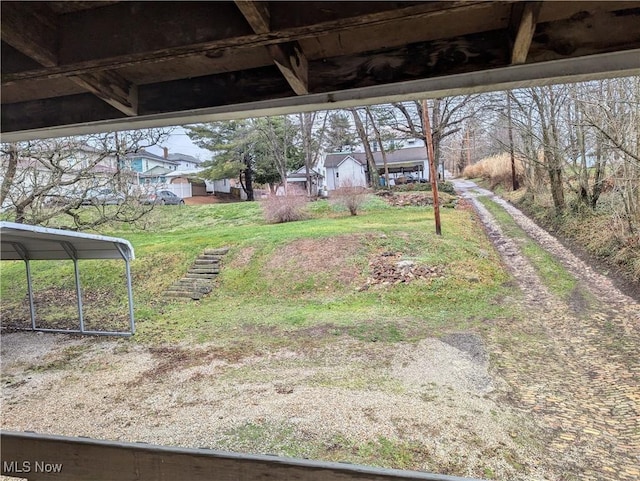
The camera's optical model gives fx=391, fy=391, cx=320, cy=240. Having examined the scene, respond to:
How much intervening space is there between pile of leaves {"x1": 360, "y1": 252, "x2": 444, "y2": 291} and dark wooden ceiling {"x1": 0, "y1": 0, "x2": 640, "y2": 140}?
8.29 metres

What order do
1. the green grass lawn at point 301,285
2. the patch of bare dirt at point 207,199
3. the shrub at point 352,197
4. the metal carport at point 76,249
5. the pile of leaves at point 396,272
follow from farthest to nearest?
the patch of bare dirt at point 207,199 < the shrub at point 352,197 < the pile of leaves at point 396,272 < the green grass lawn at point 301,285 < the metal carport at point 76,249

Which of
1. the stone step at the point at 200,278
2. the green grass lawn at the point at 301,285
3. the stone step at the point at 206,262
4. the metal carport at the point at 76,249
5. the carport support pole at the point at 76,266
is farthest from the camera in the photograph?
the stone step at the point at 206,262

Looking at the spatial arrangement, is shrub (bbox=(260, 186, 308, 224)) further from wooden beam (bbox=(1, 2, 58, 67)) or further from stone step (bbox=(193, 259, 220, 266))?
wooden beam (bbox=(1, 2, 58, 67))

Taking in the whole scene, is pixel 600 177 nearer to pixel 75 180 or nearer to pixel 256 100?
pixel 256 100

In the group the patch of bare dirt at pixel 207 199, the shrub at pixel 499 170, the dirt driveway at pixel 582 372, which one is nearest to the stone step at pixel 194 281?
the dirt driveway at pixel 582 372

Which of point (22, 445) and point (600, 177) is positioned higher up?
point (600, 177)

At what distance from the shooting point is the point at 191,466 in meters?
1.20

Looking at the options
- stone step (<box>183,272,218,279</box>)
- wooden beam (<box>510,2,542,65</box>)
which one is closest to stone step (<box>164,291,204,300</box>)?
stone step (<box>183,272,218,279</box>)

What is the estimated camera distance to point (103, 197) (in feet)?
40.6

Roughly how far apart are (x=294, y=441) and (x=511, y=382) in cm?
320

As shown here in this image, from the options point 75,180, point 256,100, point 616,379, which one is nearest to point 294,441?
point 256,100

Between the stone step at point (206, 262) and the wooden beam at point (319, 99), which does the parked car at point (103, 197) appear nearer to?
the stone step at point (206, 262)

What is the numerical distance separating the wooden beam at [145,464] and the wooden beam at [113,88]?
156 centimetres

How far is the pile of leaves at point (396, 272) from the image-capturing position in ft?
33.2
